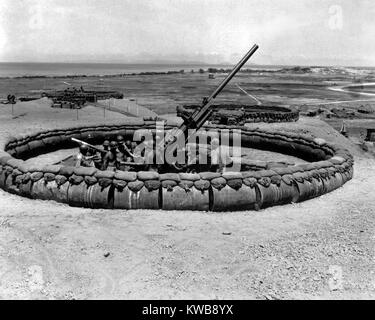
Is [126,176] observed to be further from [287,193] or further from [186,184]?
[287,193]

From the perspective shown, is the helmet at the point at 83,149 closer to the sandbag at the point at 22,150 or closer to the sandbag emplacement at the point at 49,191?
the sandbag emplacement at the point at 49,191

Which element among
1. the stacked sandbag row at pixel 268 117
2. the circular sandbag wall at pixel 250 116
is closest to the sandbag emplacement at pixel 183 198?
the circular sandbag wall at pixel 250 116

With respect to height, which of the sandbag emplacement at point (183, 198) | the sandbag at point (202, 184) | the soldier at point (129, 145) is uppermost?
the soldier at point (129, 145)

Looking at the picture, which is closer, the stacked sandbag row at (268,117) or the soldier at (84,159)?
the soldier at (84,159)

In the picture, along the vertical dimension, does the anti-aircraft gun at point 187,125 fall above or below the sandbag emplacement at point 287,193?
above

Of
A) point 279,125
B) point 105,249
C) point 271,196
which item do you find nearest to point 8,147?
point 105,249

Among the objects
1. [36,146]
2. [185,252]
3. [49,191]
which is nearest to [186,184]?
[185,252]

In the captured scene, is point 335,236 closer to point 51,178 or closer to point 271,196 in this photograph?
point 271,196
